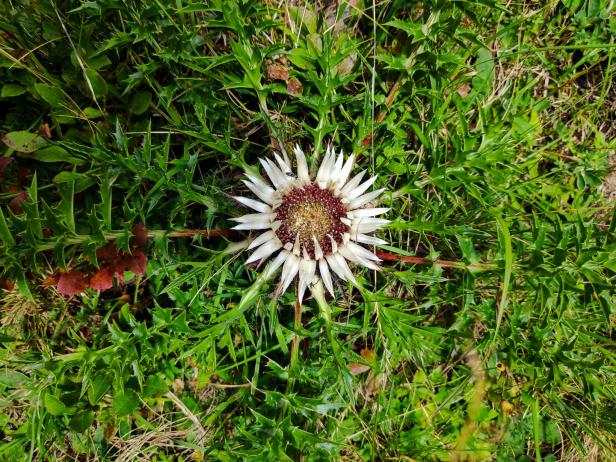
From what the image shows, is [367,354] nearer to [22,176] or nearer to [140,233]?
[140,233]

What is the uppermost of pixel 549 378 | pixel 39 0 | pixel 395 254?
pixel 39 0

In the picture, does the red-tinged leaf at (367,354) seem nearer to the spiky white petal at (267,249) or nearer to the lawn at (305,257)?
the lawn at (305,257)

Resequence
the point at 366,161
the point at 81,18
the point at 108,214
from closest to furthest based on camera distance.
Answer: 1. the point at 108,214
2. the point at 81,18
3. the point at 366,161

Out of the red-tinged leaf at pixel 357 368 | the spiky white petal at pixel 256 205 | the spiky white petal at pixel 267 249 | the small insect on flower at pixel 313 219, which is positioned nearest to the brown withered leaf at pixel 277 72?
the small insect on flower at pixel 313 219

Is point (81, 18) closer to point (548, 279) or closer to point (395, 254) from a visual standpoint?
point (395, 254)

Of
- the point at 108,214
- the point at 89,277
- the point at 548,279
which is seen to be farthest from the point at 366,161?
the point at 89,277

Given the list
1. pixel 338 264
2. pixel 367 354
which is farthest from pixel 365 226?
pixel 367 354

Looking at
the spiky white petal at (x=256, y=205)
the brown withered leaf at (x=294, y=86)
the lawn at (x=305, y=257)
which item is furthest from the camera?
the brown withered leaf at (x=294, y=86)
